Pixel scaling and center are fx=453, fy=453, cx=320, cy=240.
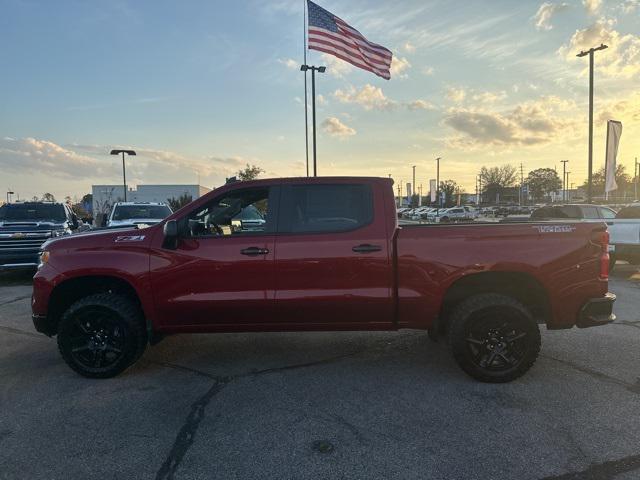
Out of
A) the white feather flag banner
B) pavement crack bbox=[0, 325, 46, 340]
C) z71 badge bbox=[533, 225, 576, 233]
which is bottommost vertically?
pavement crack bbox=[0, 325, 46, 340]

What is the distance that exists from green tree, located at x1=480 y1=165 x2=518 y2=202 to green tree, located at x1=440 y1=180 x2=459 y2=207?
7210 mm

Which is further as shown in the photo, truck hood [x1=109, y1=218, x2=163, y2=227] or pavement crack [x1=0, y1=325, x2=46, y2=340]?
truck hood [x1=109, y1=218, x2=163, y2=227]

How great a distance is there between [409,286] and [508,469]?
5.57 ft

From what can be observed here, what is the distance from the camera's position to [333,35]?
14258mm

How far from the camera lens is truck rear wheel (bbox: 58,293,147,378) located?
4.28 m

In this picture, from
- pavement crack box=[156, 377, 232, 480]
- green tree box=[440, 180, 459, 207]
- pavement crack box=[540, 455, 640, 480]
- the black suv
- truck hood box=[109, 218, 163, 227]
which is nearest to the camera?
pavement crack box=[540, 455, 640, 480]

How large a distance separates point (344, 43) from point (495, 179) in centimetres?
10715

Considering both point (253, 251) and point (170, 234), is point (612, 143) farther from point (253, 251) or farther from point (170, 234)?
point (170, 234)

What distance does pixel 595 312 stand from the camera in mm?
4156

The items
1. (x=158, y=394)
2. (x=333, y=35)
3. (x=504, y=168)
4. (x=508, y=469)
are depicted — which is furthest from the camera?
(x=504, y=168)

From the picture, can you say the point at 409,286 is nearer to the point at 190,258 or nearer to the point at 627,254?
the point at 190,258

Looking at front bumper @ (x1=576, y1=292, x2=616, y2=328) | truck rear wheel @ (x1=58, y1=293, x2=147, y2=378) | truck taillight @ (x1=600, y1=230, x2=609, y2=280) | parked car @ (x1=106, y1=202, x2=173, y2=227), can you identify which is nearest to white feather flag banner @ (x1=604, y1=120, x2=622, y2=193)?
parked car @ (x1=106, y1=202, x2=173, y2=227)

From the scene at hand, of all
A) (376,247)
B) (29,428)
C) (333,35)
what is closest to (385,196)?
(376,247)

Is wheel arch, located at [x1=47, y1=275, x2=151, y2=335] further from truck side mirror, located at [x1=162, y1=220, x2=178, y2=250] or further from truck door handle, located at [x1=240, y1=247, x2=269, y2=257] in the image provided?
truck door handle, located at [x1=240, y1=247, x2=269, y2=257]
